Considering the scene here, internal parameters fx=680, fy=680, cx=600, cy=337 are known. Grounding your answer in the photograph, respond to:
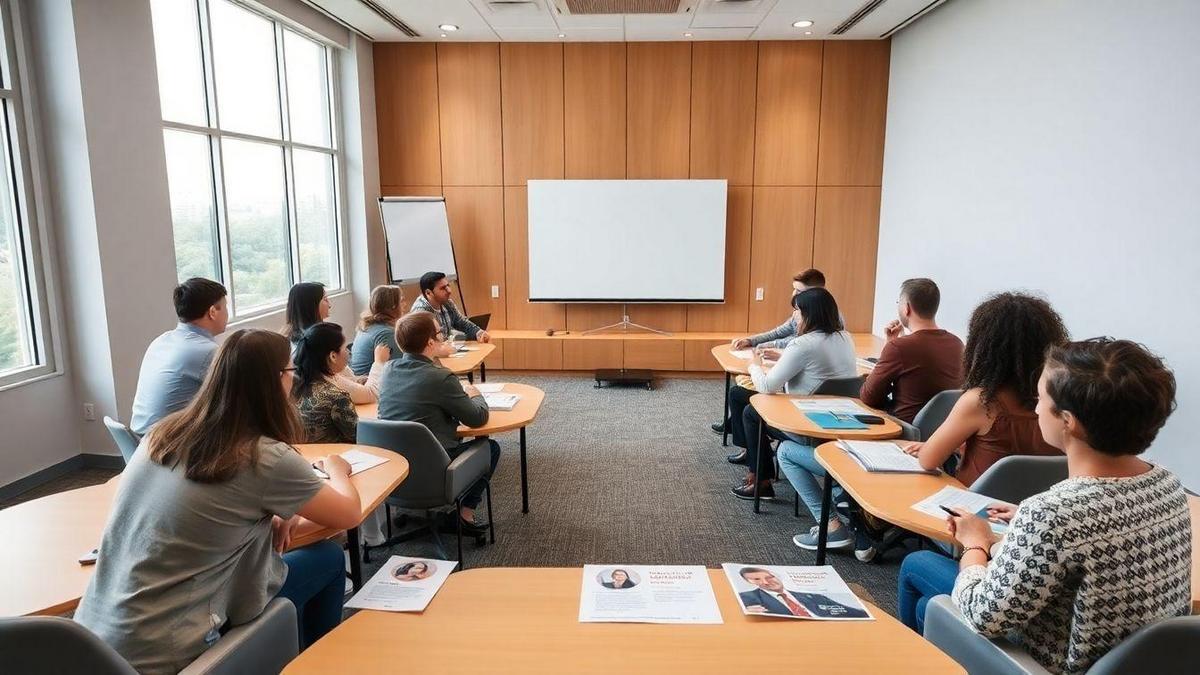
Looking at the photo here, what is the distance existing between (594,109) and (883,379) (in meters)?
4.82

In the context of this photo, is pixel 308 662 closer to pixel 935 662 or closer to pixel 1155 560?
pixel 935 662

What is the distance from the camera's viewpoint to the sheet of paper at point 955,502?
2.07m

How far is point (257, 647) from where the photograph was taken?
5.07 feet

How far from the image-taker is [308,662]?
137 cm

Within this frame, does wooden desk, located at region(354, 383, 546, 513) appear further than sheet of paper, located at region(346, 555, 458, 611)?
Yes

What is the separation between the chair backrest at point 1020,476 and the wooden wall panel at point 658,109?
18.0ft

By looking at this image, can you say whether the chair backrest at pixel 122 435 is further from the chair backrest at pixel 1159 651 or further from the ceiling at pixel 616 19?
the ceiling at pixel 616 19

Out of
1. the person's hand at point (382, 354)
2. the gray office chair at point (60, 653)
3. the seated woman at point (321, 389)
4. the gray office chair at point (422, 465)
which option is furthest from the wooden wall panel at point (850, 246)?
the gray office chair at point (60, 653)

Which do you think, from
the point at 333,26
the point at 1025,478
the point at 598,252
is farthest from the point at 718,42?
the point at 1025,478

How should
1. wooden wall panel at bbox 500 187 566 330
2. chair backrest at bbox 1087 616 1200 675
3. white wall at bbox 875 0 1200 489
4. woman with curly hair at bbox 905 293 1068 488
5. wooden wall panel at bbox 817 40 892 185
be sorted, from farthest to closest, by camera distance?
1. wooden wall panel at bbox 500 187 566 330
2. wooden wall panel at bbox 817 40 892 185
3. white wall at bbox 875 0 1200 489
4. woman with curly hair at bbox 905 293 1068 488
5. chair backrest at bbox 1087 616 1200 675

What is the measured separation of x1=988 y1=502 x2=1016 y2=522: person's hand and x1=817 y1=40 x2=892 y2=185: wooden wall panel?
220 inches

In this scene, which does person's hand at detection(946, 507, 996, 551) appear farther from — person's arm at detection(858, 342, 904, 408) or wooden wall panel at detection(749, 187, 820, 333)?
wooden wall panel at detection(749, 187, 820, 333)

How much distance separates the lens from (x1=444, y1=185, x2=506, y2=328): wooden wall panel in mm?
7332

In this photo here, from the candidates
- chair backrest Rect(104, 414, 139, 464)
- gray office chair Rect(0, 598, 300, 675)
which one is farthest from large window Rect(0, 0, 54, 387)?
gray office chair Rect(0, 598, 300, 675)
